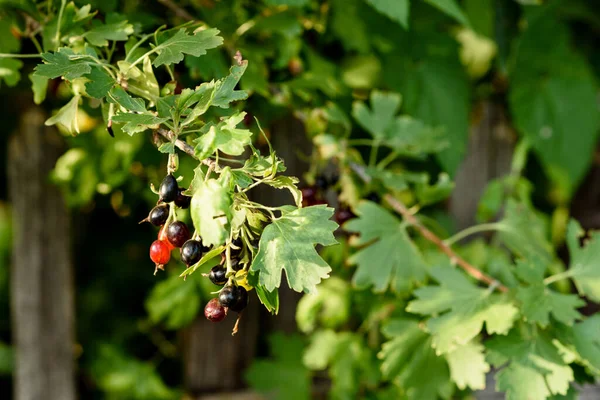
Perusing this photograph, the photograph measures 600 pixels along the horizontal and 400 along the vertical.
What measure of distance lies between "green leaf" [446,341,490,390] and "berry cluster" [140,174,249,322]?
51cm

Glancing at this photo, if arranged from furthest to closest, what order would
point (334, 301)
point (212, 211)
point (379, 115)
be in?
1. point (334, 301)
2. point (379, 115)
3. point (212, 211)

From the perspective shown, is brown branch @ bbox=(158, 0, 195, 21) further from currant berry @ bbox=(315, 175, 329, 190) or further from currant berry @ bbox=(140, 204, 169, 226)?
currant berry @ bbox=(140, 204, 169, 226)

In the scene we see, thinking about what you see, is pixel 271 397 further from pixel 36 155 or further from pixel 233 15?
pixel 233 15

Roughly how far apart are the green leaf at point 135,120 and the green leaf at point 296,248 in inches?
7.2

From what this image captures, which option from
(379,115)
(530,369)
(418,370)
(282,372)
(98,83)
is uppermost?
(98,83)

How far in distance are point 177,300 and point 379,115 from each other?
28.1 inches

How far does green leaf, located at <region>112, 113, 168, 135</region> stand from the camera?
67 centimetres

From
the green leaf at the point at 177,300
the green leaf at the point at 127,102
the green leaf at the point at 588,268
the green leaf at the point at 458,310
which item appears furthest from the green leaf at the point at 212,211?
the green leaf at the point at 177,300

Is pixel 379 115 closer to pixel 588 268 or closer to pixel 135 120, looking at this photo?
pixel 588 268

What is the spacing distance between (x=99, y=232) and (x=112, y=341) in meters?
0.37

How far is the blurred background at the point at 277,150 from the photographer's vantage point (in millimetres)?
1265

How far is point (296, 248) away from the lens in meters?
0.69

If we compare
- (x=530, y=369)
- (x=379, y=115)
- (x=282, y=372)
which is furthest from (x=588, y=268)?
(x=282, y=372)

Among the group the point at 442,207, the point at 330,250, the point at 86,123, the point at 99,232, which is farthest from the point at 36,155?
the point at 442,207
